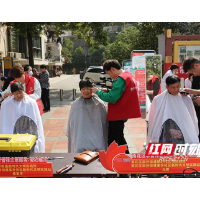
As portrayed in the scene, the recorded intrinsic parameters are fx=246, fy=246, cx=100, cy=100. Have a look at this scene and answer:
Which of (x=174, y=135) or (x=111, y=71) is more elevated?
(x=111, y=71)

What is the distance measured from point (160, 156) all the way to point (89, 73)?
16.3m

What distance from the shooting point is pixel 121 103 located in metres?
3.14

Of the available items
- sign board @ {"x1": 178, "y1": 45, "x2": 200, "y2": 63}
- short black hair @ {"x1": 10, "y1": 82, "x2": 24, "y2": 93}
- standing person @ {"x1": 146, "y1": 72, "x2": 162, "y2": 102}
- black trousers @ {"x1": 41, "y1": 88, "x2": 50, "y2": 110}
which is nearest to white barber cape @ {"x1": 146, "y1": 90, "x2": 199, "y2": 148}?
short black hair @ {"x1": 10, "y1": 82, "x2": 24, "y2": 93}

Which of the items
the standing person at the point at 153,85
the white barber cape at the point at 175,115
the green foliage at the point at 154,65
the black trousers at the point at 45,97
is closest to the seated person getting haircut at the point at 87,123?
the white barber cape at the point at 175,115

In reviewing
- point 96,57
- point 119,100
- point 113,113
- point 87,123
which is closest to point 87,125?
point 87,123

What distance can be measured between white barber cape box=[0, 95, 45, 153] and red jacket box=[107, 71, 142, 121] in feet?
3.29

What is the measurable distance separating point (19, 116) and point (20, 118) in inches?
1.2

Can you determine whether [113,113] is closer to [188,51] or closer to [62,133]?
[62,133]

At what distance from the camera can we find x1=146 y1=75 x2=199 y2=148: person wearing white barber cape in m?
3.01

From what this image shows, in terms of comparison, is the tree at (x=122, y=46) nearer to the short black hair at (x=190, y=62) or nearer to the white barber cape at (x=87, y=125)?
the short black hair at (x=190, y=62)
